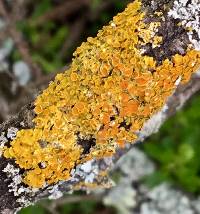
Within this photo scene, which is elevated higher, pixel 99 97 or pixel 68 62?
pixel 68 62

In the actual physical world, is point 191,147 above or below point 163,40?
above

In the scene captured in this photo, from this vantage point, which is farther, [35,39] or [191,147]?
[35,39]

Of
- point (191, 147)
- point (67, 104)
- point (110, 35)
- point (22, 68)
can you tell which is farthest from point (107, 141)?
point (22, 68)

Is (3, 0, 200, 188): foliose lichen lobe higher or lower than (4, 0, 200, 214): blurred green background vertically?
lower

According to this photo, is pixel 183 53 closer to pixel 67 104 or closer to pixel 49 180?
pixel 67 104

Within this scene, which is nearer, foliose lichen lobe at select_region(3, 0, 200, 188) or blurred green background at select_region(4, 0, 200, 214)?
foliose lichen lobe at select_region(3, 0, 200, 188)
